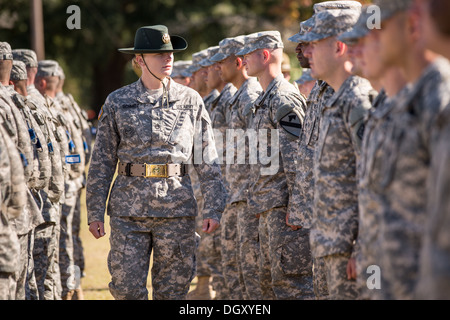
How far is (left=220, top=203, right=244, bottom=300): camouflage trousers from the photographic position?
7906 millimetres

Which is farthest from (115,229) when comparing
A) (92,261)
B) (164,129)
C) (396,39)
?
(92,261)

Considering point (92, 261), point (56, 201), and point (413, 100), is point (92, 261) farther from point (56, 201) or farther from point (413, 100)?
point (413, 100)

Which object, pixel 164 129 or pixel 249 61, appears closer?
pixel 164 129

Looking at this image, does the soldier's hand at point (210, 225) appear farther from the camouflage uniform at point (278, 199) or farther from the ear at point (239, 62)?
the ear at point (239, 62)

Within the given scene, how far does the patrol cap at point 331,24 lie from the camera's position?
16.3ft

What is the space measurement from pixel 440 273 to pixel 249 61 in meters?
4.81

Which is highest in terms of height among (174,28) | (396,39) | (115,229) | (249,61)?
(174,28)

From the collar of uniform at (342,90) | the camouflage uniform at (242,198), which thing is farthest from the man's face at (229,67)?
the collar of uniform at (342,90)

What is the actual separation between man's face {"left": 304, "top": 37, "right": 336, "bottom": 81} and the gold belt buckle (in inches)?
58.8

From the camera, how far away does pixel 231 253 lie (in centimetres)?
802

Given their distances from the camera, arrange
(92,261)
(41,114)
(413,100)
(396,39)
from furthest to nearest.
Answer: (92,261) < (41,114) < (396,39) < (413,100)

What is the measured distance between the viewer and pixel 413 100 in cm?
303

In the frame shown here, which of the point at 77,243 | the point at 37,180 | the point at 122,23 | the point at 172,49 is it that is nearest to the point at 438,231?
the point at 172,49

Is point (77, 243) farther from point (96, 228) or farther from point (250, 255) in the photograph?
point (96, 228)
